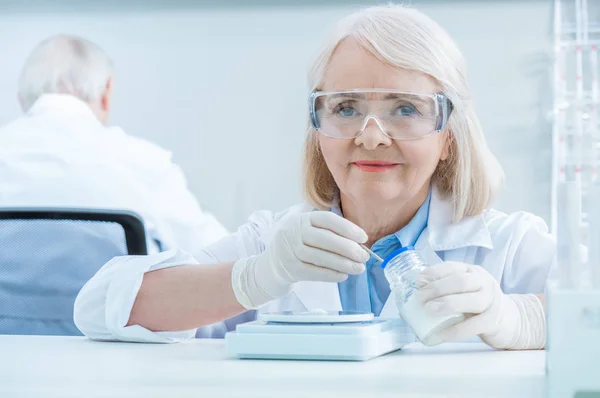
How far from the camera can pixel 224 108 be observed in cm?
455

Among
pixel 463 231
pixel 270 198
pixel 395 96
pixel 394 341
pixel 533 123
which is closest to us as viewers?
pixel 394 341

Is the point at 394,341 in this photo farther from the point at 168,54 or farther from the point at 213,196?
the point at 168,54

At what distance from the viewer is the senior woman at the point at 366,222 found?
1.21 m

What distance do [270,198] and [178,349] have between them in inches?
131

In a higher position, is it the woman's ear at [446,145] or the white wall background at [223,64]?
the white wall background at [223,64]

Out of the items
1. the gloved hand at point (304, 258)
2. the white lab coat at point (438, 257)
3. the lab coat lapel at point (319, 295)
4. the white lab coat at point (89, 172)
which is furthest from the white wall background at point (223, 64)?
the gloved hand at point (304, 258)

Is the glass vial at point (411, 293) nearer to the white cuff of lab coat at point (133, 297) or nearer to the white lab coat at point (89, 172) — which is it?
the white cuff of lab coat at point (133, 297)

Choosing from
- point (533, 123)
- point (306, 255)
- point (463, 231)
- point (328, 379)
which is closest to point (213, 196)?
point (533, 123)

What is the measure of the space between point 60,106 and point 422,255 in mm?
1986

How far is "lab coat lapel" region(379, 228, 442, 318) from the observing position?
139cm

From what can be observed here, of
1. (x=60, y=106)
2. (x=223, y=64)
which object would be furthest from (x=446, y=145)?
(x=223, y=64)

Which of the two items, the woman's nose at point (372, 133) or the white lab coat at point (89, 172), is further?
the white lab coat at point (89, 172)

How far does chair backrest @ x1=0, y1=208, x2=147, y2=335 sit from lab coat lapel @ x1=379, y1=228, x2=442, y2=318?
1.78 ft

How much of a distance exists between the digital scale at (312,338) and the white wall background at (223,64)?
3.38 metres
